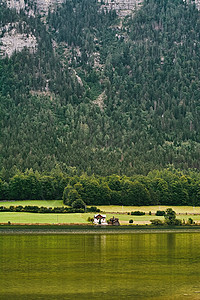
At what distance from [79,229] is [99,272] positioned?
8462cm

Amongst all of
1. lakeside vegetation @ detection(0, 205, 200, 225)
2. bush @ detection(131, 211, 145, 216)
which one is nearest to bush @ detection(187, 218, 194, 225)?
lakeside vegetation @ detection(0, 205, 200, 225)

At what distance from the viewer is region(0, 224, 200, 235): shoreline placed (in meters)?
146

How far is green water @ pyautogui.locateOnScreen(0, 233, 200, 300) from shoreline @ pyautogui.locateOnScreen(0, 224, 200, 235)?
49.4 m

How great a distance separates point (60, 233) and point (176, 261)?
7147 cm

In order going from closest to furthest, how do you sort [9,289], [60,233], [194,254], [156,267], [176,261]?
[9,289], [156,267], [176,261], [194,254], [60,233]

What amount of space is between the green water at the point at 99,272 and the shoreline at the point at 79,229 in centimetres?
4937

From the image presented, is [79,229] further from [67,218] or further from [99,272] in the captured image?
[99,272]

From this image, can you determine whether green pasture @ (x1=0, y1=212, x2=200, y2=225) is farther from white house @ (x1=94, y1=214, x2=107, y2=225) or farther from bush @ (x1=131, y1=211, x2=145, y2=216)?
bush @ (x1=131, y1=211, x2=145, y2=216)

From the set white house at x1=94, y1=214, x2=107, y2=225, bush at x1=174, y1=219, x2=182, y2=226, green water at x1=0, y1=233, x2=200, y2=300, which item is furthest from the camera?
bush at x1=174, y1=219, x2=182, y2=226

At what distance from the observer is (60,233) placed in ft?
479

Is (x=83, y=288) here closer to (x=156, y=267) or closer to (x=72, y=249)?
(x=156, y=267)

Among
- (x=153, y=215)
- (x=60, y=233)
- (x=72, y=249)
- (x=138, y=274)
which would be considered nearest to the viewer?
(x=138, y=274)

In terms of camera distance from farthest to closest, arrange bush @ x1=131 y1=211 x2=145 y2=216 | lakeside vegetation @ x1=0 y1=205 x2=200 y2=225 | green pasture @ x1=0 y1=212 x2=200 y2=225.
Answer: bush @ x1=131 y1=211 x2=145 y2=216
green pasture @ x1=0 y1=212 x2=200 y2=225
lakeside vegetation @ x1=0 y1=205 x2=200 y2=225

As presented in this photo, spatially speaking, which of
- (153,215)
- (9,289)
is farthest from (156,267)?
(153,215)
